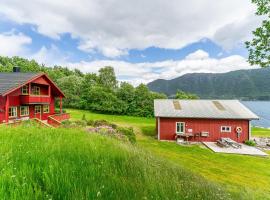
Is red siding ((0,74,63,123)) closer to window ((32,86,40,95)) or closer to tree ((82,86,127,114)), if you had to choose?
window ((32,86,40,95))

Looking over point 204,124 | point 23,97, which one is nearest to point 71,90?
point 23,97

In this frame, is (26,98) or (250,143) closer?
(26,98)

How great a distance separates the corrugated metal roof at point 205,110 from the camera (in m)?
24.3

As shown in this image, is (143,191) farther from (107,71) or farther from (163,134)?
(107,71)

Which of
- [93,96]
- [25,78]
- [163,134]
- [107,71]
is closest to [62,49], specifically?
[93,96]

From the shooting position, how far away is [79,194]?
2.01 metres

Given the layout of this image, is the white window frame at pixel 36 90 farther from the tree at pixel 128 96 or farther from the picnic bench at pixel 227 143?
the tree at pixel 128 96

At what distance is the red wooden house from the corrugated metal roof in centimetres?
1334

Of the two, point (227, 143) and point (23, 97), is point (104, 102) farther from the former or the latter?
point (227, 143)

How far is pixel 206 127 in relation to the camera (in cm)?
2462

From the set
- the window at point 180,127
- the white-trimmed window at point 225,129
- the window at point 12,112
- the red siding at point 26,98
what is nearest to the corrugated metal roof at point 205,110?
the window at point 180,127

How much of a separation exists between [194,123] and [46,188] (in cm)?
2419

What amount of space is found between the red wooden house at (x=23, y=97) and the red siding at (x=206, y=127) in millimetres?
13162

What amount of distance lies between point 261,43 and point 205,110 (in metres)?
19.3
